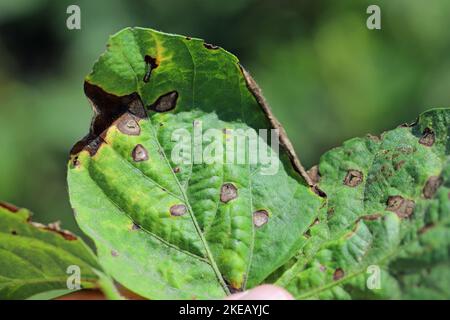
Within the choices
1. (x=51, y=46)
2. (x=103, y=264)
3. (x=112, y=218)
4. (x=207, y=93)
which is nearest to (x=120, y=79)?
(x=207, y=93)

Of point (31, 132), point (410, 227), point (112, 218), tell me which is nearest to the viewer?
point (410, 227)

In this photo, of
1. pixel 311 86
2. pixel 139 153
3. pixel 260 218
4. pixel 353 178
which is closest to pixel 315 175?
pixel 353 178

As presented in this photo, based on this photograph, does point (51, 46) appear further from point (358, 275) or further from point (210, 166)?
point (358, 275)

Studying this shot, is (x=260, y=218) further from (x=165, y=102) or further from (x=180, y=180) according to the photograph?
(x=165, y=102)

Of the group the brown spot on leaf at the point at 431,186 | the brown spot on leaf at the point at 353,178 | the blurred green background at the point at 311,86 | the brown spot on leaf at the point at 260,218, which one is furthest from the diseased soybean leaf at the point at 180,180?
the blurred green background at the point at 311,86

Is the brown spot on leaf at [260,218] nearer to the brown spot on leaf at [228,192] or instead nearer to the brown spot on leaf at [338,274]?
the brown spot on leaf at [228,192]

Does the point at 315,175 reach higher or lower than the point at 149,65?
lower
